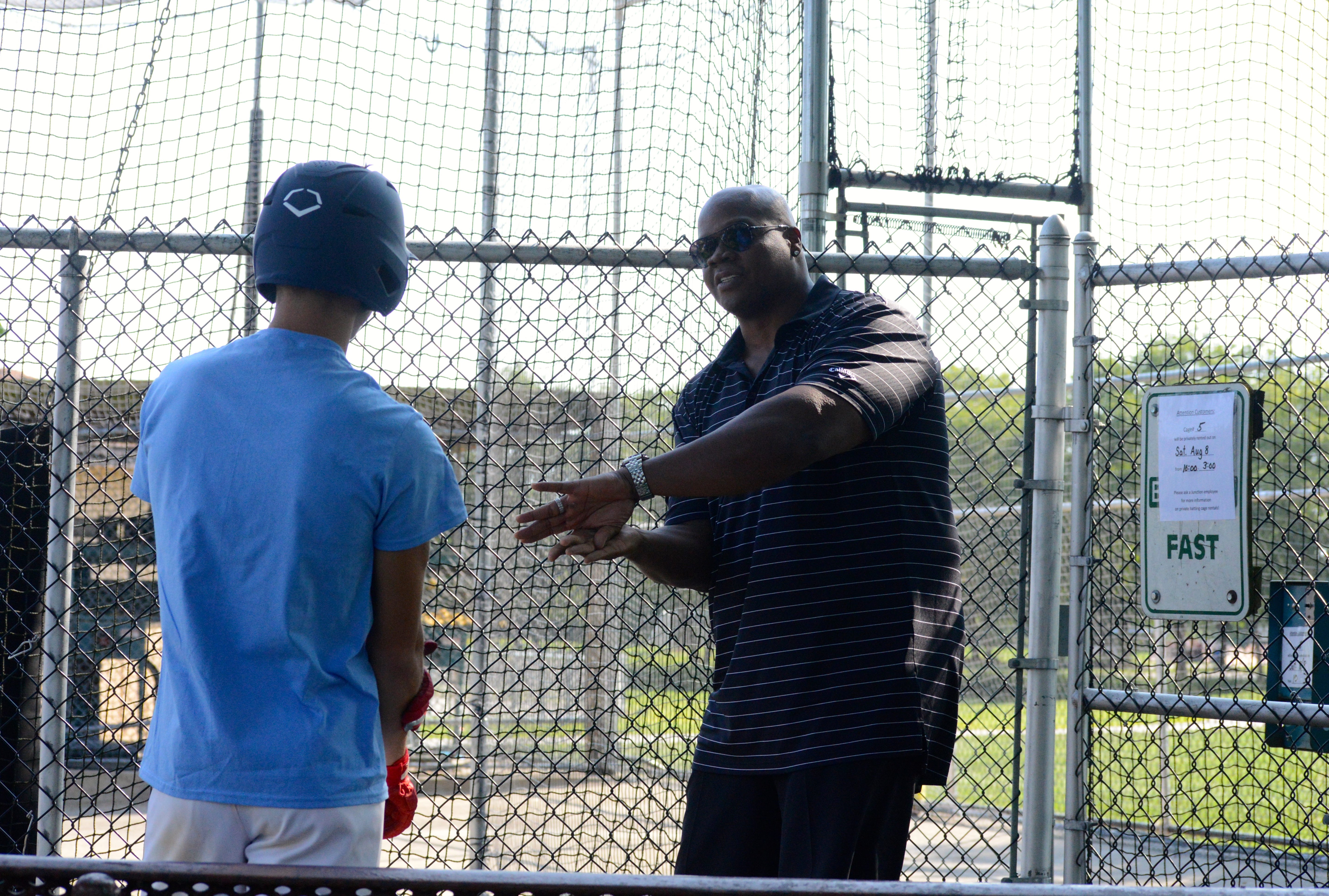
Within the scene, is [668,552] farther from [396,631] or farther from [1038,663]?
[1038,663]

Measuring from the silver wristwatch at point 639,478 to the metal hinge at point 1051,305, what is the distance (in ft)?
5.66

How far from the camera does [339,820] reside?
1.78 metres

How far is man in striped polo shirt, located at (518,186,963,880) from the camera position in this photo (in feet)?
8.27

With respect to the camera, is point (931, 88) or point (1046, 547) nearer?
point (1046, 547)

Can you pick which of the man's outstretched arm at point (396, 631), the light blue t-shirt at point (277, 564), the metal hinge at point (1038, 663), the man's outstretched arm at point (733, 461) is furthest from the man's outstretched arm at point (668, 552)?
the metal hinge at point (1038, 663)

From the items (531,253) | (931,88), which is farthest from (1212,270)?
(931,88)

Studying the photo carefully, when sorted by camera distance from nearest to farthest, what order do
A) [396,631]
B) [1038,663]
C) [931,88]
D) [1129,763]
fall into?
1. [396,631]
2. [1038,663]
3. [931,88]
4. [1129,763]

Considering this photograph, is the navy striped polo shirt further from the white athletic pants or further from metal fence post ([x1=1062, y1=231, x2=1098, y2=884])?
→ the white athletic pants

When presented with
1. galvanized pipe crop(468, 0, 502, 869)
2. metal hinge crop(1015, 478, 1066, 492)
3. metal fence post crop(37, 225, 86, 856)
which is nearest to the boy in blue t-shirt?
galvanized pipe crop(468, 0, 502, 869)

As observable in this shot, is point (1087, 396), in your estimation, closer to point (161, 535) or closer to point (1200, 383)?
point (1200, 383)

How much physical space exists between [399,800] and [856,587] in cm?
116

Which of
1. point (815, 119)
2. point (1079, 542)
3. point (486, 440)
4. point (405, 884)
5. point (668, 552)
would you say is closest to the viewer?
point (405, 884)

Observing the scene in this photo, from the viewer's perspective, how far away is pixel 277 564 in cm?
177

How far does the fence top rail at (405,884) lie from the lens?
4.66 feet
